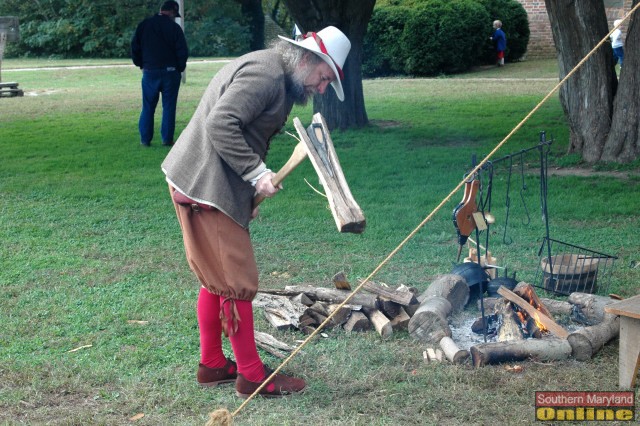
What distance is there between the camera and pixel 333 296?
523 centimetres

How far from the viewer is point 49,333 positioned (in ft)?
16.4

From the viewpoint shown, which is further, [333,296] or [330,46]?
[333,296]

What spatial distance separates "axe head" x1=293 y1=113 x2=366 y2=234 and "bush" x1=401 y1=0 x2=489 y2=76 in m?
18.9

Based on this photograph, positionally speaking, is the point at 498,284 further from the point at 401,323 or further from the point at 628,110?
the point at 628,110

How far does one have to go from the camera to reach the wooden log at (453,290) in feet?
16.7

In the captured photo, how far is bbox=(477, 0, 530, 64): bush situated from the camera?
2381cm

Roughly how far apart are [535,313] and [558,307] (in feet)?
1.67

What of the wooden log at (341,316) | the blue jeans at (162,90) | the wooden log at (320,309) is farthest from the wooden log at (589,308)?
the blue jeans at (162,90)

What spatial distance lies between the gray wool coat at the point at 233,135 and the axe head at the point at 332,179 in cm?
18

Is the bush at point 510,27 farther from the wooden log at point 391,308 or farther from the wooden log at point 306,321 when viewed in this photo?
the wooden log at point 306,321

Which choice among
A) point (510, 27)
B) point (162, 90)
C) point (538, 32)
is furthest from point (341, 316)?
point (538, 32)

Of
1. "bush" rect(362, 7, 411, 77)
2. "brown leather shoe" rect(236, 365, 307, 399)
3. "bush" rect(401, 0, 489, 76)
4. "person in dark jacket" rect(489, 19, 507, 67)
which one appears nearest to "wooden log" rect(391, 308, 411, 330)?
"brown leather shoe" rect(236, 365, 307, 399)

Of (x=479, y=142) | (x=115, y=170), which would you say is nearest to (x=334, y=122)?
(x=479, y=142)

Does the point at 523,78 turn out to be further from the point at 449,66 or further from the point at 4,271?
the point at 4,271
